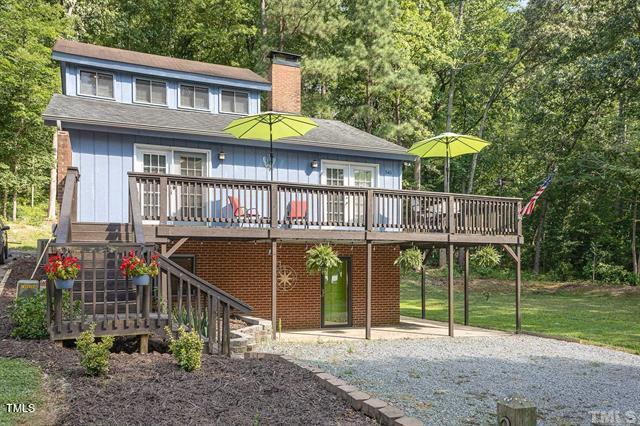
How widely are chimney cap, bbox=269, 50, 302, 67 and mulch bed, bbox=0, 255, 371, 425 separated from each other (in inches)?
504

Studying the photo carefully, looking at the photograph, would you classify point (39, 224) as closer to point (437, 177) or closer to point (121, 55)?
point (121, 55)

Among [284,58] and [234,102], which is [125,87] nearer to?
[234,102]

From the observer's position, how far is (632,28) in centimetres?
2344

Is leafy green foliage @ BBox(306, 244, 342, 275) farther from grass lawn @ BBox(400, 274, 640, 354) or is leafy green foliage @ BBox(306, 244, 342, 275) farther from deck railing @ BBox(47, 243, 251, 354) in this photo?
grass lawn @ BBox(400, 274, 640, 354)

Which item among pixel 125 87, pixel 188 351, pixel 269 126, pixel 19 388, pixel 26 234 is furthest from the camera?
pixel 26 234

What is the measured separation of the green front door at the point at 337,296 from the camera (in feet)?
48.0

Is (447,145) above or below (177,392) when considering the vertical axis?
above

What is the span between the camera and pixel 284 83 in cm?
1803

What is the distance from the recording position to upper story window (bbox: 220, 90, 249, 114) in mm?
16531

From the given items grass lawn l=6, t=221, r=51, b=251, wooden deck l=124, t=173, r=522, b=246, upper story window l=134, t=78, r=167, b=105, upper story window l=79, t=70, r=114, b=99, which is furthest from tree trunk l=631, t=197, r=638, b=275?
grass lawn l=6, t=221, r=51, b=251

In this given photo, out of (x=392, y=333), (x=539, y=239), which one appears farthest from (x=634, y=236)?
(x=392, y=333)

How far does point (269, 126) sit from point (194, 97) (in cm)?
495

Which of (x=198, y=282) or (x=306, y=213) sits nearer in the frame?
(x=198, y=282)

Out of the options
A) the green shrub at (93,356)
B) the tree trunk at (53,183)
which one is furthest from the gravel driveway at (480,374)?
the tree trunk at (53,183)
